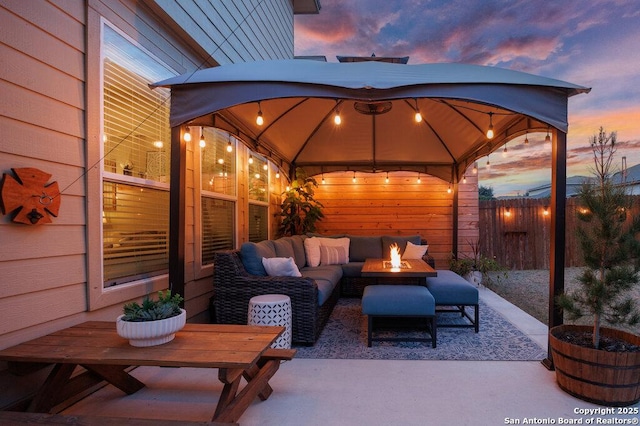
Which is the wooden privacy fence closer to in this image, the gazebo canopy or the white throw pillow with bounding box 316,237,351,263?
the gazebo canopy

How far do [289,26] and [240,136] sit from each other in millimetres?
4549

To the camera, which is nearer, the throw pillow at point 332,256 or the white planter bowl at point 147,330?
the white planter bowl at point 147,330

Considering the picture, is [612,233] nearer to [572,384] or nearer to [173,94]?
[572,384]

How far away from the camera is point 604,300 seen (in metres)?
2.39

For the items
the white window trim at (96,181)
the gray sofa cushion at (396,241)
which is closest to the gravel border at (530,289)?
the gray sofa cushion at (396,241)

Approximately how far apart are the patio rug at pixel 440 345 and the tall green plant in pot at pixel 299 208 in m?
2.73

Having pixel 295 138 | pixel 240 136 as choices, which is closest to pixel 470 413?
pixel 240 136

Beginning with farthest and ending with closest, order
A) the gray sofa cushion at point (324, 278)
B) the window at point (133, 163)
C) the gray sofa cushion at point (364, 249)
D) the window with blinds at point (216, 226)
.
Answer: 1. the gray sofa cushion at point (364, 249)
2. the window with blinds at point (216, 226)
3. the gray sofa cushion at point (324, 278)
4. the window at point (133, 163)

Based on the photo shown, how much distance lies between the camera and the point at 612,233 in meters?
2.38

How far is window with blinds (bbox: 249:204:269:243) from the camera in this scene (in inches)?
209

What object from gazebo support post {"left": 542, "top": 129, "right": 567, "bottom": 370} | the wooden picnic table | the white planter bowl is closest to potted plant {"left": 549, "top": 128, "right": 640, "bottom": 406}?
gazebo support post {"left": 542, "top": 129, "right": 567, "bottom": 370}

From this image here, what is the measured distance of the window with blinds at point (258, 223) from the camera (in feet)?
17.5

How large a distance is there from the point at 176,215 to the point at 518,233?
25.8 ft

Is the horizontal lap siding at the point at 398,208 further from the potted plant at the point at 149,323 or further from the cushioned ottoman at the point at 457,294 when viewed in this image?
the potted plant at the point at 149,323
